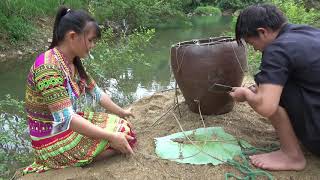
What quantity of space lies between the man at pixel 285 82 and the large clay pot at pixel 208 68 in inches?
24.4

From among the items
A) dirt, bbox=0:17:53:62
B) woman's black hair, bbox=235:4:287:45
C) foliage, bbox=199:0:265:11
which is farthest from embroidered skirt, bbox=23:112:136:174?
foliage, bbox=199:0:265:11

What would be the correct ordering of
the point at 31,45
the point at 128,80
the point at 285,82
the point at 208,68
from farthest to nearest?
→ the point at 31,45 → the point at 128,80 → the point at 208,68 → the point at 285,82

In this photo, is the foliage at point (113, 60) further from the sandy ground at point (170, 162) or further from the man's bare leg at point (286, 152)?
the man's bare leg at point (286, 152)

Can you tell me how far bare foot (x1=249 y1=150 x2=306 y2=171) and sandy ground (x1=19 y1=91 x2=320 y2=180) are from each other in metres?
0.04

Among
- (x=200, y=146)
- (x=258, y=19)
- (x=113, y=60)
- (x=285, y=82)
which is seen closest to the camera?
(x=285, y=82)

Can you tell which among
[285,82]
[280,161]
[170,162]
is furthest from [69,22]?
[280,161]

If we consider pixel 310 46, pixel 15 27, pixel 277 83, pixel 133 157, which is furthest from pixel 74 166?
pixel 15 27

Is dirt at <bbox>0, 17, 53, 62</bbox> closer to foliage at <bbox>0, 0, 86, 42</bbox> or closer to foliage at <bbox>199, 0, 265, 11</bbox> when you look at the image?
foliage at <bbox>0, 0, 86, 42</bbox>

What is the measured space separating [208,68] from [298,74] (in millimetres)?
954

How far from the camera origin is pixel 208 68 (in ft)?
10.5

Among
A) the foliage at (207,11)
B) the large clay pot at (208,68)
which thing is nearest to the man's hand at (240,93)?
the large clay pot at (208,68)

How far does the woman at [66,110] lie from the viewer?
8.12ft

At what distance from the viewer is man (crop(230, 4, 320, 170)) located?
89.4 inches

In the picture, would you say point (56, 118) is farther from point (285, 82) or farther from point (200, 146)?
point (285, 82)
